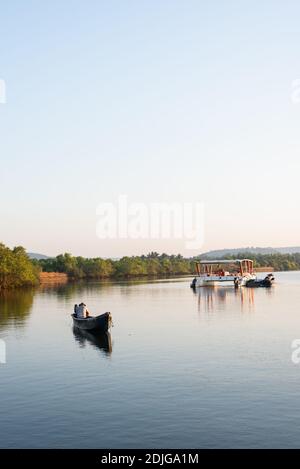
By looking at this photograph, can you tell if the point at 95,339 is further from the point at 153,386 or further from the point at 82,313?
the point at 153,386

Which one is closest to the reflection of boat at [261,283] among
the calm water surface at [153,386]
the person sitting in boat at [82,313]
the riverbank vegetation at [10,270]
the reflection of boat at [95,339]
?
the riverbank vegetation at [10,270]

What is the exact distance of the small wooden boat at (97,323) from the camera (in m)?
67.1

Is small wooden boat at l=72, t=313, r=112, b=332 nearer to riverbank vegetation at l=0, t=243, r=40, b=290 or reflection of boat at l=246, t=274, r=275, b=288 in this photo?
reflection of boat at l=246, t=274, r=275, b=288

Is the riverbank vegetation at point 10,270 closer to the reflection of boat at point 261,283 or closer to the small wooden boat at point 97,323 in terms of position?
the reflection of boat at point 261,283

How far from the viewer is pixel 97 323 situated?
6831cm

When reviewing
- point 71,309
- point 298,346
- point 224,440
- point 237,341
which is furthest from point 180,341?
point 71,309

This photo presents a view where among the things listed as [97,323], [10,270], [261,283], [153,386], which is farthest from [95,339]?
[10,270]

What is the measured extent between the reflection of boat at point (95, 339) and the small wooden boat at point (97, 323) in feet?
2.02

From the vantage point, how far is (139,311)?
323 feet

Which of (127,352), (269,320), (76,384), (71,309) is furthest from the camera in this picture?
(71,309)

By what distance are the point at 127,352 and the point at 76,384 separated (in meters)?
14.0

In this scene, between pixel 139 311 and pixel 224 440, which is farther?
pixel 139 311

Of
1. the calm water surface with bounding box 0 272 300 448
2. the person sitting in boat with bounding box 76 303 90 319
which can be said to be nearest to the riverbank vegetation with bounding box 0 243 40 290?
the calm water surface with bounding box 0 272 300 448

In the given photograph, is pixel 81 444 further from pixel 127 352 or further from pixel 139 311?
pixel 139 311
